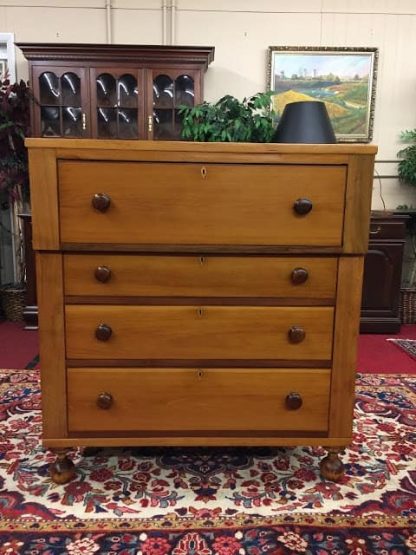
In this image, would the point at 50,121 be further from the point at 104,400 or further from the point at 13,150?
the point at 104,400

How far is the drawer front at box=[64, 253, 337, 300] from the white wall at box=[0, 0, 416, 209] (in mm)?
3020

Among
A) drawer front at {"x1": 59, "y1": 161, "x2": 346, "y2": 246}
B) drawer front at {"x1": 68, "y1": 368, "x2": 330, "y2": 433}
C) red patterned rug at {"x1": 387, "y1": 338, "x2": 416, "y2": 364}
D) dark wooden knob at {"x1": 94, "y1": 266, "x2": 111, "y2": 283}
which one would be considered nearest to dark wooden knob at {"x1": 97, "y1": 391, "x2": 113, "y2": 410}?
drawer front at {"x1": 68, "y1": 368, "x2": 330, "y2": 433}

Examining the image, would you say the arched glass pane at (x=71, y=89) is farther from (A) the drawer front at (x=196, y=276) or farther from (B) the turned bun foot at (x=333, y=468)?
(B) the turned bun foot at (x=333, y=468)

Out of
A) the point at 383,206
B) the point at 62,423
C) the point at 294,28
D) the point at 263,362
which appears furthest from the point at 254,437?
the point at 294,28

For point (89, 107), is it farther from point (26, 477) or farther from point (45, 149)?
point (26, 477)

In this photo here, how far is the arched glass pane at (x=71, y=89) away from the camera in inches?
141

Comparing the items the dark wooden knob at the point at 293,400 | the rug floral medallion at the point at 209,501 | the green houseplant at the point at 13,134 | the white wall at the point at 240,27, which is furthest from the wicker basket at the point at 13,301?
the dark wooden knob at the point at 293,400

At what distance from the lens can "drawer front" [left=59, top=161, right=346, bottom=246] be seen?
4.51 feet

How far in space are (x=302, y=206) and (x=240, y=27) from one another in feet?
10.5

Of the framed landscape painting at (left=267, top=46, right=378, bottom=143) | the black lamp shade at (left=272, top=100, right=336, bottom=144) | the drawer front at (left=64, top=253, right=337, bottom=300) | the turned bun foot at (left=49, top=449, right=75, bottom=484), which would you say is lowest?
the turned bun foot at (left=49, top=449, right=75, bottom=484)

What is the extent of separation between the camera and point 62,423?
1.49 metres

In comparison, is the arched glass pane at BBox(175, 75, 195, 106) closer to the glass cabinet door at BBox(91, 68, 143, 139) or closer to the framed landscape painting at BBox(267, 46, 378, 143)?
the glass cabinet door at BBox(91, 68, 143, 139)

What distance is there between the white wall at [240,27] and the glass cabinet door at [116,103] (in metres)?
0.59

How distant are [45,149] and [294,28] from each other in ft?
11.1
